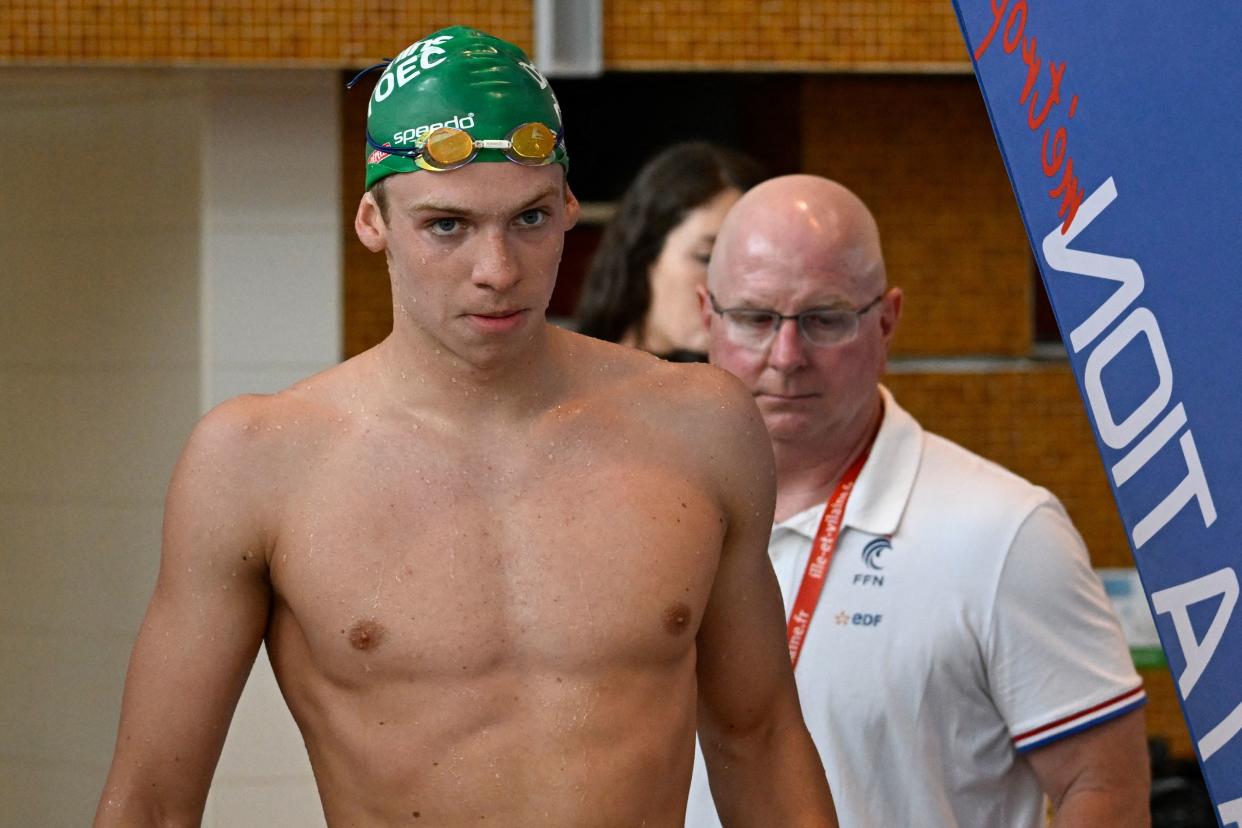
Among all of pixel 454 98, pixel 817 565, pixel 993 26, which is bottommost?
pixel 817 565

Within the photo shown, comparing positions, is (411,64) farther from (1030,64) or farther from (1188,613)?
(1188,613)

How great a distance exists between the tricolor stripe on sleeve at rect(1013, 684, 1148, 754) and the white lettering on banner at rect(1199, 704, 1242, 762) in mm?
683

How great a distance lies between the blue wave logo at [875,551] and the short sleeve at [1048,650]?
0.15 metres

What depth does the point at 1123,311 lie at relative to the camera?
1380mm

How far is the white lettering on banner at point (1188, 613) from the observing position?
135 cm

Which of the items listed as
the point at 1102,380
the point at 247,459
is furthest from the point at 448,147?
the point at 1102,380

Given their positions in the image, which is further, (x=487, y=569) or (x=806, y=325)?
(x=806, y=325)

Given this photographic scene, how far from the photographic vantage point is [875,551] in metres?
2.14

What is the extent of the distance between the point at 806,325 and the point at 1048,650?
0.51 meters

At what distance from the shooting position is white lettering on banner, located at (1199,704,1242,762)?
1.35 meters

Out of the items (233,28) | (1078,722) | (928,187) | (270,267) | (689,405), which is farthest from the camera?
(928,187)

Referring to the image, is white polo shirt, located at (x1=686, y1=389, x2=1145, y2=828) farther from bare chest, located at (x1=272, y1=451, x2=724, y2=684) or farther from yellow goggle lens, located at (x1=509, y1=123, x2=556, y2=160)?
yellow goggle lens, located at (x1=509, y1=123, x2=556, y2=160)

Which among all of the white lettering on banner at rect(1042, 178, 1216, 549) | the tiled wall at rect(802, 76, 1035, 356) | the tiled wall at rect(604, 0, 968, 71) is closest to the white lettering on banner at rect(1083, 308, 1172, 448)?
the white lettering on banner at rect(1042, 178, 1216, 549)

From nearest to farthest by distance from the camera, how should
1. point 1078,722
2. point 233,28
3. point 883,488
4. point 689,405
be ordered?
point 689,405
point 1078,722
point 883,488
point 233,28
